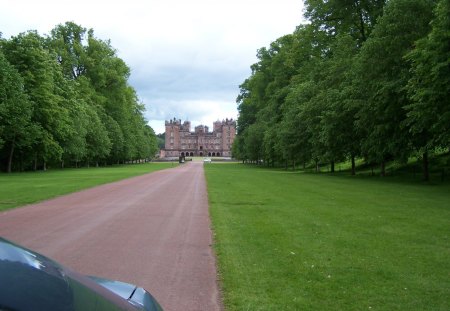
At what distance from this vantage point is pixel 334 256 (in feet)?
31.0

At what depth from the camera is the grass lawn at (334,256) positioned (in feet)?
22.1

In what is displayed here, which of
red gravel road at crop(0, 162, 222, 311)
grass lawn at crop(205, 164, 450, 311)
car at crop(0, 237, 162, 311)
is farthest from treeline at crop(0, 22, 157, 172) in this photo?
car at crop(0, 237, 162, 311)

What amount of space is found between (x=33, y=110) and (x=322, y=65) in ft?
98.8

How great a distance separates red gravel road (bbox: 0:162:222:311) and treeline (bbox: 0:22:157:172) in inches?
1147

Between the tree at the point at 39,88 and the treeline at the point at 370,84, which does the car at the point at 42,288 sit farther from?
the tree at the point at 39,88

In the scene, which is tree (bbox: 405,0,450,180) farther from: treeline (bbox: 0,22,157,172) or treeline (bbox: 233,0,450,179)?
treeline (bbox: 0,22,157,172)

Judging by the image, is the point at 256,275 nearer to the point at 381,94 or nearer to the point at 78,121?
the point at 381,94

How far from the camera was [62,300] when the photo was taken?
2229mm

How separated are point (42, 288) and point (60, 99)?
58846mm

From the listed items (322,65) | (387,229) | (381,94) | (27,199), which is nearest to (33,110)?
(322,65)

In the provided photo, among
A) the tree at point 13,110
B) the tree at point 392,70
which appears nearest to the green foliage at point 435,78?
the tree at point 392,70

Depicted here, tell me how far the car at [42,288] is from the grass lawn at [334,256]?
4019mm

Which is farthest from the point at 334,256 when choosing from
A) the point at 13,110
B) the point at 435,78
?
the point at 13,110

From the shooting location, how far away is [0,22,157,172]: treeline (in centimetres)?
4878
